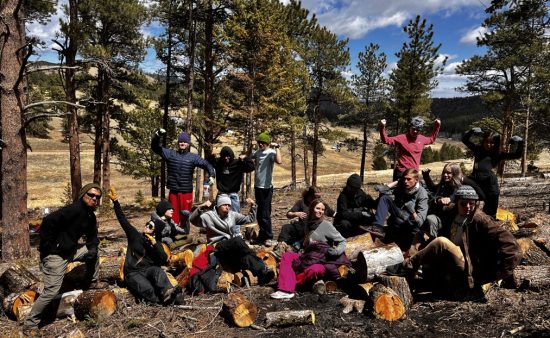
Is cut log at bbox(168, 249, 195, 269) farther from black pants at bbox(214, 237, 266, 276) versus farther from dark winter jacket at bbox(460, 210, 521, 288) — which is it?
dark winter jacket at bbox(460, 210, 521, 288)

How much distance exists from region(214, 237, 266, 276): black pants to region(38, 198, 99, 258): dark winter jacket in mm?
2061

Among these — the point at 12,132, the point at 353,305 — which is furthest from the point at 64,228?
the point at 353,305

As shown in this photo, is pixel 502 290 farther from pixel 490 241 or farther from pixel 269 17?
pixel 269 17

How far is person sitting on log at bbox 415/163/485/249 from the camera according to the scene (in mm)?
5558

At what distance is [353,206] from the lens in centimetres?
732

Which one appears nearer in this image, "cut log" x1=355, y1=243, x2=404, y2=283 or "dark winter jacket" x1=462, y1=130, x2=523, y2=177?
"cut log" x1=355, y1=243, x2=404, y2=283

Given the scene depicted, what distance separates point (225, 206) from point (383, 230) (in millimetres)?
2765

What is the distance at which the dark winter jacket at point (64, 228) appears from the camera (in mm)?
5141

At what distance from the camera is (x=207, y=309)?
5191 millimetres

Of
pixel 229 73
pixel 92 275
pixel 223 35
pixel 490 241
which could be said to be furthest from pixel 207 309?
pixel 229 73

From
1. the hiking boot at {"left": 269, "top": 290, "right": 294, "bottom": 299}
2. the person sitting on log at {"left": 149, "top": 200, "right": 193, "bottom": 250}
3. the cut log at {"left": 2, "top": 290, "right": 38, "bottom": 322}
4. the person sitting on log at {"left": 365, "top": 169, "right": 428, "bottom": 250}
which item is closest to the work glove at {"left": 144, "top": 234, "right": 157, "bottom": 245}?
the person sitting on log at {"left": 149, "top": 200, "right": 193, "bottom": 250}

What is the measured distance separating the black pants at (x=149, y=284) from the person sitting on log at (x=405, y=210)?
3638 millimetres

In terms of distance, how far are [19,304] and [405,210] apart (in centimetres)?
597

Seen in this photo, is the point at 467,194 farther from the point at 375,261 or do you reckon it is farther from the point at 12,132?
the point at 12,132
